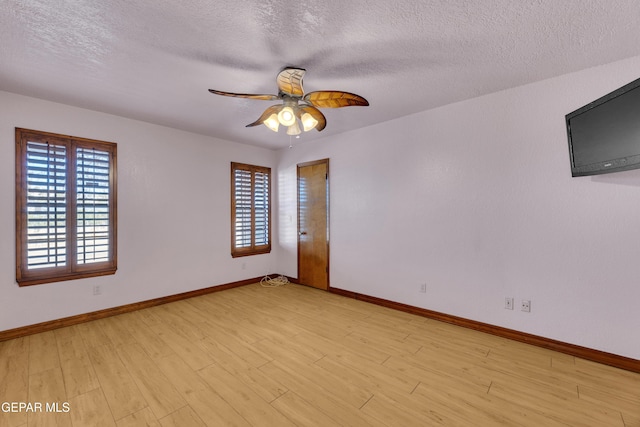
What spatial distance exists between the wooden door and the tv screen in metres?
3.02

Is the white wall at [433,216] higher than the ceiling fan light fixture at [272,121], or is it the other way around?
the ceiling fan light fixture at [272,121]

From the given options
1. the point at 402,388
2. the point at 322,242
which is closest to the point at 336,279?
the point at 322,242

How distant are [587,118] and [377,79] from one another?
68.1 inches

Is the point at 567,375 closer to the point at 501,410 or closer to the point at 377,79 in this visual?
the point at 501,410

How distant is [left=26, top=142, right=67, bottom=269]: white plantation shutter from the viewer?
9.53 ft

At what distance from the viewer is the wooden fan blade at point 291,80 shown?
1994mm

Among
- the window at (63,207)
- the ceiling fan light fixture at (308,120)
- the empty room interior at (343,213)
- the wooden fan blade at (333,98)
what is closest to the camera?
the empty room interior at (343,213)

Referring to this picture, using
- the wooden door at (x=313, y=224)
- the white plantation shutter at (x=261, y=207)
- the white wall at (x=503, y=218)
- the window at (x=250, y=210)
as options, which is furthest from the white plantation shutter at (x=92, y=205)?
the white wall at (x=503, y=218)

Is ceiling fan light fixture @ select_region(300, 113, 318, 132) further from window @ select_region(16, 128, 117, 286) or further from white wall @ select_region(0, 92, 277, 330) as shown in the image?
window @ select_region(16, 128, 117, 286)

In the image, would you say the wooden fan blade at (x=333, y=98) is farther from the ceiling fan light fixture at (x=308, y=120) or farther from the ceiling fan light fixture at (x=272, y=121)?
the ceiling fan light fixture at (x=272, y=121)

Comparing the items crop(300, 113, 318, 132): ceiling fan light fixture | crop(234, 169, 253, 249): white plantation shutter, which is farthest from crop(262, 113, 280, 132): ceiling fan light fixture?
crop(234, 169, 253, 249): white plantation shutter

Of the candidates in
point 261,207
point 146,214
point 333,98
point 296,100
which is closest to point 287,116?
point 296,100

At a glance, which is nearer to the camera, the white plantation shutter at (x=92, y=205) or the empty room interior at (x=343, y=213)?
the empty room interior at (x=343, y=213)

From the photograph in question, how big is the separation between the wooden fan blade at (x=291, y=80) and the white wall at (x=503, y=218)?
1914 millimetres
